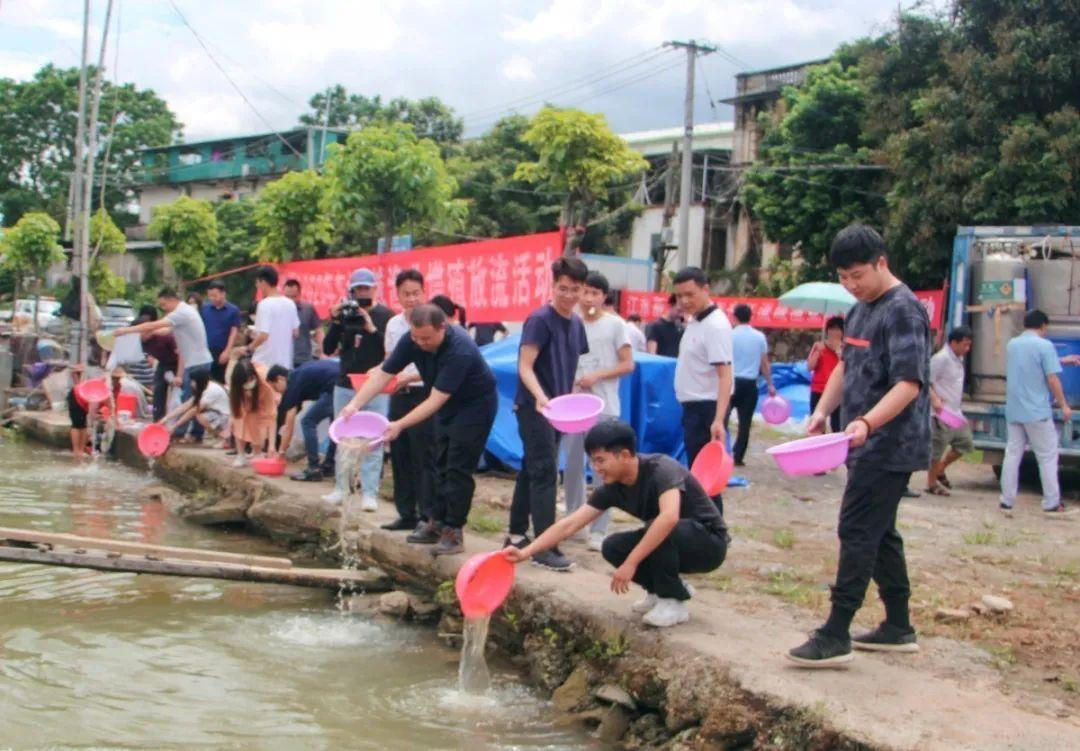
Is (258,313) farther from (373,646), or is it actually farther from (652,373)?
(373,646)

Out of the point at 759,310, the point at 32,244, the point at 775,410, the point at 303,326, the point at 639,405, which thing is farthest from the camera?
the point at 32,244

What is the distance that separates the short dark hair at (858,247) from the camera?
14.7 feet

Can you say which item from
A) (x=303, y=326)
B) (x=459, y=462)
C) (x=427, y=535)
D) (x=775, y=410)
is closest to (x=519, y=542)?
(x=459, y=462)

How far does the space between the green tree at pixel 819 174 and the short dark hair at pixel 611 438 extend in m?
20.1

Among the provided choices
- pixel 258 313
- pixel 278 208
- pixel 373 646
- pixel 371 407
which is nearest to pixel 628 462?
pixel 373 646

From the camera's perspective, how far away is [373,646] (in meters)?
6.12

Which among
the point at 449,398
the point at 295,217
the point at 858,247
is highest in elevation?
the point at 295,217

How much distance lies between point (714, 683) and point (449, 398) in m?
2.57

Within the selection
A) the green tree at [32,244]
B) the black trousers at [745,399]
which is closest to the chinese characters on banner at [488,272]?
the black trousers at [745,399]

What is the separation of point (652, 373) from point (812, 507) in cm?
176

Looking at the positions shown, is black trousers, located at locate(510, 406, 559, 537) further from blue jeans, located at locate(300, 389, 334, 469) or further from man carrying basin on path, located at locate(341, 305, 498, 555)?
blue jeans, located at locate(300, 389, 334, 469)

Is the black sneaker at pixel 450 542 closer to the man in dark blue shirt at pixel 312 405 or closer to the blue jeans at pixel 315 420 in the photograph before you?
the man in dark blue shirt at pixel 312 405

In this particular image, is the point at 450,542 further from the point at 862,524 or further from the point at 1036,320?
the point at 1036,320

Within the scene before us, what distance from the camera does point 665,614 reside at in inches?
200
